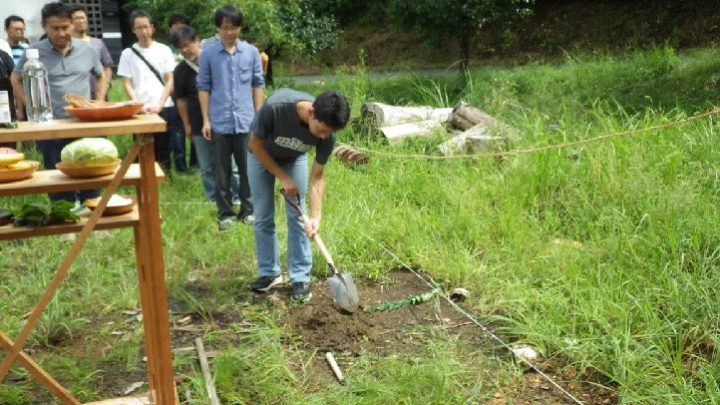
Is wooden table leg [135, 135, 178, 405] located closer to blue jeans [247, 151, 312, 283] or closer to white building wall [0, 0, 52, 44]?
blue jeans [247, 151, 312, 283]

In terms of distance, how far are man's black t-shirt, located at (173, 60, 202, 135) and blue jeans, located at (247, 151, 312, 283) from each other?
2024mm

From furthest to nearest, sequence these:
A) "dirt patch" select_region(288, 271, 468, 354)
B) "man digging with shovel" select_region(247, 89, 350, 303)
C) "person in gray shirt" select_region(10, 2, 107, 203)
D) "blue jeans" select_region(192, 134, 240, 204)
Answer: "blue jeans" select_region(192, 134, 240, 204)
"person in gray shirt" select_region(10, 2, 107, 203)
"dirt patch" select_region(288, 271, 468, 354)
"man digging with shovel" select_region(247, 89, 350, 303)

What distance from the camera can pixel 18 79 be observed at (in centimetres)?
530

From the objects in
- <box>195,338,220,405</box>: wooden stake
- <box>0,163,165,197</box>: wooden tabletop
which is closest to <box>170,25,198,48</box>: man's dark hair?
<box>195,338,220,405</box>: wooden stake

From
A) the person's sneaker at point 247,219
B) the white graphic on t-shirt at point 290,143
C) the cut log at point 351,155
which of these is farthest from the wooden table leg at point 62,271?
the cut log at point 351,155

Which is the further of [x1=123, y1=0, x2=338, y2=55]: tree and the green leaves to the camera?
[x1=123, y1=0, x2=338, y2=55]: tree

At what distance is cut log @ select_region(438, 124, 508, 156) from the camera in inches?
262

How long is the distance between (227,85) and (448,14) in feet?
19.0

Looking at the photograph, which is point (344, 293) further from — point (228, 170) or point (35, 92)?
point (228, 170)

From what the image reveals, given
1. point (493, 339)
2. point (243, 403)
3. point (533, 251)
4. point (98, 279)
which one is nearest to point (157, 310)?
point (243, 403)

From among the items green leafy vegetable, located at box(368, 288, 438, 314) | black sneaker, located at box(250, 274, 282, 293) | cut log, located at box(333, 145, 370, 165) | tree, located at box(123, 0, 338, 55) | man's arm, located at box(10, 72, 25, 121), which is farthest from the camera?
tree, located at box(123, 0, 338, 55)

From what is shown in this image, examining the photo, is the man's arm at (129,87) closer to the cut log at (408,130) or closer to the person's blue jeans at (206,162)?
the person's blue jeans at (206,162)

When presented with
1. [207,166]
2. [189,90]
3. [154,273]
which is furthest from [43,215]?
[189,90]

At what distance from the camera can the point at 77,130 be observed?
2.62 meters
